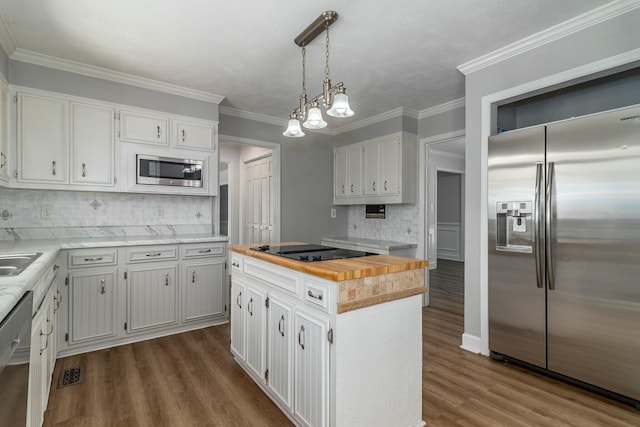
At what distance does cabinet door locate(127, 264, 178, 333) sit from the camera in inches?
122

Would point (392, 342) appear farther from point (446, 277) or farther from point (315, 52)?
point (446, 277)

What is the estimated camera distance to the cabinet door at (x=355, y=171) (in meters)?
4.87

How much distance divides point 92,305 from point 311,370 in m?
2.31

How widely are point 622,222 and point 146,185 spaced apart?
3.98 meters

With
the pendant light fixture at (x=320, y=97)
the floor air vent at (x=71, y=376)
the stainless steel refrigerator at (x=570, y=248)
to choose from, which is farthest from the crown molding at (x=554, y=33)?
the floor air vent at (x=71, y=376)

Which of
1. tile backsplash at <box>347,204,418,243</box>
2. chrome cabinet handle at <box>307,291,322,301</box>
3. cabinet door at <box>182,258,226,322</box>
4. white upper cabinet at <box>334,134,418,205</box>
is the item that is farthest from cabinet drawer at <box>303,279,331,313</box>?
tile backsplash at <box>347,204,418,243</box>

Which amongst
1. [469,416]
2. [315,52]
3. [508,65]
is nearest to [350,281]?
[469,416]

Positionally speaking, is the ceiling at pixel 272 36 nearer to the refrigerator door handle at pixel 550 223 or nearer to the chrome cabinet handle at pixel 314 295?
the refrigerator door handle at pixel 550 223

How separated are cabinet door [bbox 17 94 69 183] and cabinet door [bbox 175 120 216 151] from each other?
978 mm

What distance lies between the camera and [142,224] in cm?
360

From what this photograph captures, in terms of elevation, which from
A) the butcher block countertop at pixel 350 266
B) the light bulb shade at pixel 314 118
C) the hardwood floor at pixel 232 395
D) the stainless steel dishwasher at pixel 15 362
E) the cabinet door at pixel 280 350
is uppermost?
the light bulb shade at pixel 314 118

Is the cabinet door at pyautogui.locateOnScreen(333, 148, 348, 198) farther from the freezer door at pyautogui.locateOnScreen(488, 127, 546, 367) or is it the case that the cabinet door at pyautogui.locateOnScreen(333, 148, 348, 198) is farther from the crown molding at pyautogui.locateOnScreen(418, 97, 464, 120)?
the freezer door at pyautogui.locateOnScreen(488, 127, 546, 367)

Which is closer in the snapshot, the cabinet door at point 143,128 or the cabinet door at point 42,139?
the cabinet door at point 42,139

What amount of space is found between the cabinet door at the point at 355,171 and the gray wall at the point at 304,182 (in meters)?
0.41
